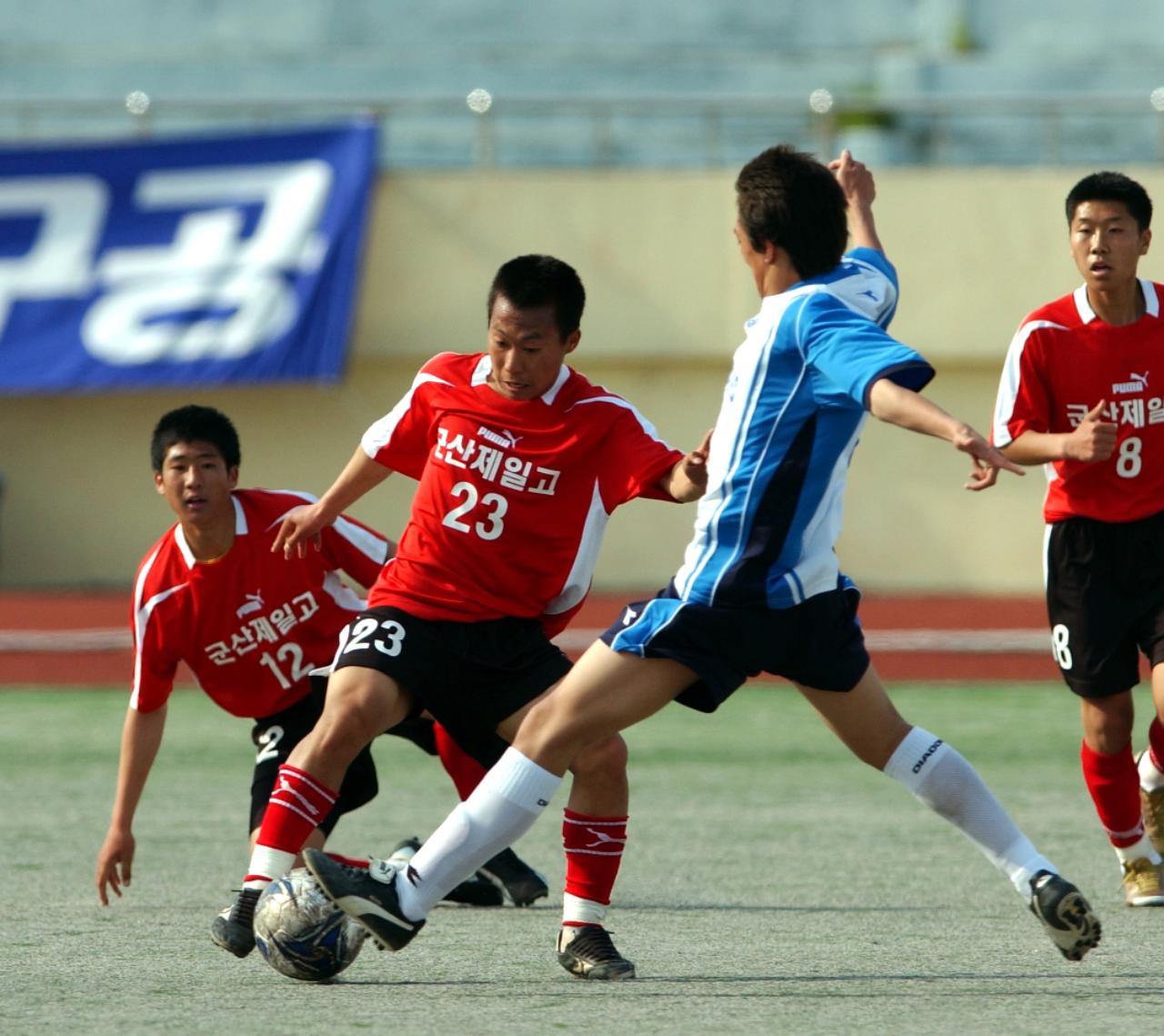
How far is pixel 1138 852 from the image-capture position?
5301mm

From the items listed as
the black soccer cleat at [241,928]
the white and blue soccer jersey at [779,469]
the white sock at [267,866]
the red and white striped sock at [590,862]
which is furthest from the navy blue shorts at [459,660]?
the white and blue soccer jersey at [779,469]

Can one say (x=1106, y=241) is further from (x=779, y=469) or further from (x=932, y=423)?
(x=932, y=423)

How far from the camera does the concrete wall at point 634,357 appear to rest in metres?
15.0

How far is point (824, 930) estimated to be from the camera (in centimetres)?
482

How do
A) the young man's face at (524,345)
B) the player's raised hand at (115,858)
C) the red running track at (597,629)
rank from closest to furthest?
1. the young man's face at (524,345)
2. the player's raised hand at (115,858)
3. the red running track at (597,629)

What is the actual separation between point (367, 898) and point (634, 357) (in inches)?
464

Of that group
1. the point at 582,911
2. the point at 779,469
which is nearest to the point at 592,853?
the point at 582,911

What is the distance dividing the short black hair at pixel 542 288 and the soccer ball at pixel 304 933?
139 centimetres

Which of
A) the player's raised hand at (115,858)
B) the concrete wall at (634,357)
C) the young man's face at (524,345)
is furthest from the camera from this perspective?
the concrete wall at (634,357)

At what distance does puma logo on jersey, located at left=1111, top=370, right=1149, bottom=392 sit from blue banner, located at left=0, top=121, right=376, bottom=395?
399 inches

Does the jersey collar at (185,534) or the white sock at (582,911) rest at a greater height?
the jersey collar at (185,534)

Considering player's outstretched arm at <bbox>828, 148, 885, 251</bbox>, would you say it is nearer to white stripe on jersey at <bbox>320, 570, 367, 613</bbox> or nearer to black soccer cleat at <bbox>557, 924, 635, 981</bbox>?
black soccer cleat at <bbox>557, 924, 635, 981</bbox>

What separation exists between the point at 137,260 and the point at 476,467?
10.7 metres

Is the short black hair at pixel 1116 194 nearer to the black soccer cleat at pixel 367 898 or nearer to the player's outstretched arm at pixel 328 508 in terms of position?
the player's outstretched arm at pixel 328 508
